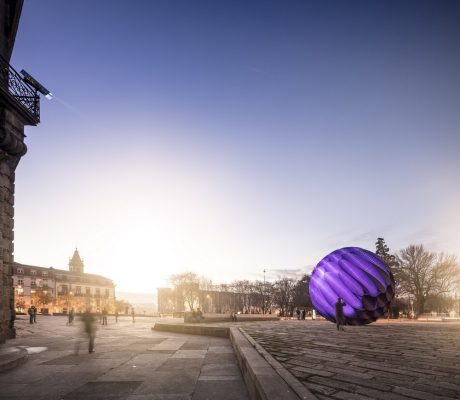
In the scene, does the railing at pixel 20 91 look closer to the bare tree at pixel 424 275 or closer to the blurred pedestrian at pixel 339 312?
the blurred pedestrian at pixel 339 312

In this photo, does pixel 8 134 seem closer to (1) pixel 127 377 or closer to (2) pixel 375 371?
(1) pixel 127 377

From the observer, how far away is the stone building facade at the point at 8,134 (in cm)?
1198

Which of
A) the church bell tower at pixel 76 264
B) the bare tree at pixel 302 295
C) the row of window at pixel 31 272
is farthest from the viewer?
the church bell tower at pixel 76 264

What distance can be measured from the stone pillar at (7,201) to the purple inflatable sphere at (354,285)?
13.1 meters

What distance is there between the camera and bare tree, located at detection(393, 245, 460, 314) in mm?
45250

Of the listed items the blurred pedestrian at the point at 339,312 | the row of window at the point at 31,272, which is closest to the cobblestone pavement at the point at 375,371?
the blurred pedestrian at the point at 339,312

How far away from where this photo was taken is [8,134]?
480 inches

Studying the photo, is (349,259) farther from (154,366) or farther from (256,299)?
(256,299)

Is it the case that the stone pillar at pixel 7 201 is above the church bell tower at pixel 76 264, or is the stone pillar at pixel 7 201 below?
below

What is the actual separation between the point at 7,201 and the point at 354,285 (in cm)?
1452

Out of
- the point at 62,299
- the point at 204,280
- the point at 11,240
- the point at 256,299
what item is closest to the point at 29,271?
the point at 62,299

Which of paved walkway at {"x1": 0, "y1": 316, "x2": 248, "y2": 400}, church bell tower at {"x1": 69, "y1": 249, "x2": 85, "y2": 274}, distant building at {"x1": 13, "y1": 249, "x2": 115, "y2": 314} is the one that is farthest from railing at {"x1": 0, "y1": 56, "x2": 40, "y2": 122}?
church bell tower at {"x1": 69, "y1": 249, "x2": 85, "y2": 274}

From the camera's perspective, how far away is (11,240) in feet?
42.1

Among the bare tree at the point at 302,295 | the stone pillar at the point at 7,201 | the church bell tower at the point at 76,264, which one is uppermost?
the church bell tower at the point at 76,264
